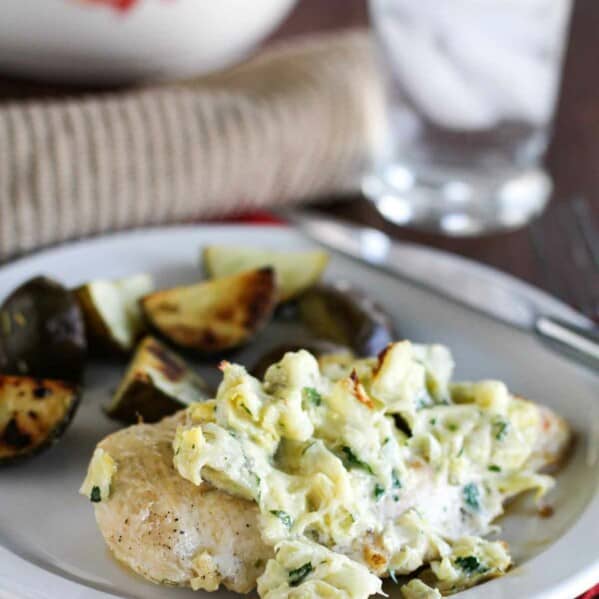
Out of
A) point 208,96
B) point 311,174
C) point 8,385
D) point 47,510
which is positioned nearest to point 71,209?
point 208,96

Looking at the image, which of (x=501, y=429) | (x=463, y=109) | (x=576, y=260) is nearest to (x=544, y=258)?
(x=576, y=260)

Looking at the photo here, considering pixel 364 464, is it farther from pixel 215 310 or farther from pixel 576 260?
pixel 576 260

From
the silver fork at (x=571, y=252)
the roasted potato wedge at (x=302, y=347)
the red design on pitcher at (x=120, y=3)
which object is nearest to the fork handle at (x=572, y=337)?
the silver fork at (x=571, y=252)

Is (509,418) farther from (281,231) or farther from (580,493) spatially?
(281,231)

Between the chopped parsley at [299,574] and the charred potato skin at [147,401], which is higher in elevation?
the chopped parsley at [299,574]

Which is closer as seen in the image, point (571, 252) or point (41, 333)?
point (41, 333)

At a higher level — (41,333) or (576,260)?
(41,333)

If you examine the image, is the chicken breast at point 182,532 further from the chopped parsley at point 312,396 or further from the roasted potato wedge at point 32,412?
the roasted potato wedge at point 32,412
